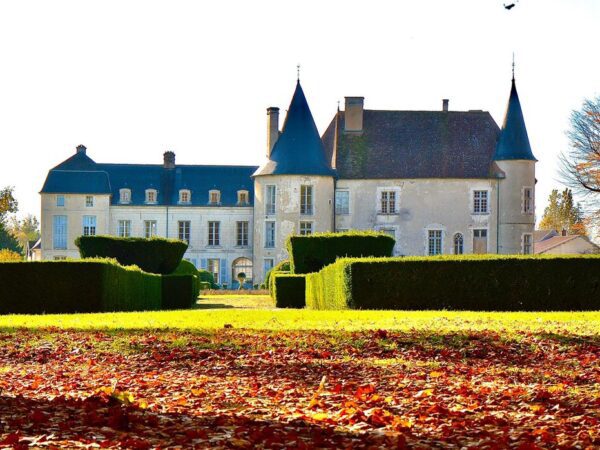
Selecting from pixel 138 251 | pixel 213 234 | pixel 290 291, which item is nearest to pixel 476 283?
pixel 290 291

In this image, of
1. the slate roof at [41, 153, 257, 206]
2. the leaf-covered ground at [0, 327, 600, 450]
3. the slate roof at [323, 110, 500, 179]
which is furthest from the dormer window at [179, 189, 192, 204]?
the leaf-covered ground at [0, 327, 600, 450]

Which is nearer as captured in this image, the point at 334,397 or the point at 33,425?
the point at 33,425

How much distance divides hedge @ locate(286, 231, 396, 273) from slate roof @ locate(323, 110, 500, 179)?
57.2ft

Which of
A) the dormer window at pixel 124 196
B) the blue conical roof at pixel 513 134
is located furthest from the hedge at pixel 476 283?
the dormer window at pixel 124 196

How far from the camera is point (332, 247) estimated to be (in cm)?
2811

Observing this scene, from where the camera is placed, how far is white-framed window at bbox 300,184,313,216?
149 feet

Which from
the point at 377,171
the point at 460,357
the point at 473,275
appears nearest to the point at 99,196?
the point at 377,171

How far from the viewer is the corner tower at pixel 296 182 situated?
45.4 meters

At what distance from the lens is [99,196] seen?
5384 cm

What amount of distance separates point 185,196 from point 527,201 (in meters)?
20.5

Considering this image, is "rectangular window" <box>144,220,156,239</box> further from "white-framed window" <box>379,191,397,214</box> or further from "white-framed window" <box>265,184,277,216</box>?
"white-framed window" <box>379,191,397,214</box>

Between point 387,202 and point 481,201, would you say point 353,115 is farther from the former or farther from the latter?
point 481,201

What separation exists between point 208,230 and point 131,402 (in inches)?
1933

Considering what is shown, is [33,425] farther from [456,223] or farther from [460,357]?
[456,223]
